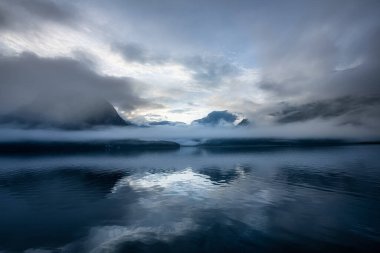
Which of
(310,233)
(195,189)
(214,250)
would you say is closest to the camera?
(214,250)

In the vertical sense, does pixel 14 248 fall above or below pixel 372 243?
below

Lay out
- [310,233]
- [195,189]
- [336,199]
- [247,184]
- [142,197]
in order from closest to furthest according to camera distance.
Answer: [310,233]
[336,199]
[142,197]
[195,189]
[247,184]

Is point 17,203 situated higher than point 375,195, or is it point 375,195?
point 375,195

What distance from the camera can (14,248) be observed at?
24.0 meters

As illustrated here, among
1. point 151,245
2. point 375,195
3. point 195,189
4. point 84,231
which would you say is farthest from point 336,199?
point 84,231

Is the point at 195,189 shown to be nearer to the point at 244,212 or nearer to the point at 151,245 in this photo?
the point at 244,212

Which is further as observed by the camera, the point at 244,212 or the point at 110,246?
the point at 244,212

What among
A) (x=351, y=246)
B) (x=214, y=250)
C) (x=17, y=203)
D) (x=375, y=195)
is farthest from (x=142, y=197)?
(x=375, y=195)

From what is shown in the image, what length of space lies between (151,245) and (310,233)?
18.4 m

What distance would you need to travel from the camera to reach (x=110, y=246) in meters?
23.8

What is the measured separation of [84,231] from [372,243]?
32.7 metres

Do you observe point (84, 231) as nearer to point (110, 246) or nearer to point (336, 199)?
point (110, 246)

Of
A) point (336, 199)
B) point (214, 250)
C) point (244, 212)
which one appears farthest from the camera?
point (336, 199)

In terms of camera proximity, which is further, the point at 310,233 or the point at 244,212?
the point at 244,212
